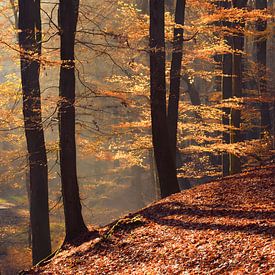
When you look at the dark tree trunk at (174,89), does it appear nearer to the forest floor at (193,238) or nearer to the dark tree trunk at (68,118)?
the forest floor at (193,238)

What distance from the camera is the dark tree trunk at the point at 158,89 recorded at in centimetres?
1138

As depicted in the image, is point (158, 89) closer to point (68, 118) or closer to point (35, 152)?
point (68, 118)

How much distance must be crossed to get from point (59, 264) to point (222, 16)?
8215mm

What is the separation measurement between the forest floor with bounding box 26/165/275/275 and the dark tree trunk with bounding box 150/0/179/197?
1200mm

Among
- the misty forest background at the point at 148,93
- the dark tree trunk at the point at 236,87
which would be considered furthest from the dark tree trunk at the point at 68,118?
the dark tree trunk at the point at 236,87

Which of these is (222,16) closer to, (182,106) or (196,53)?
(196,53)

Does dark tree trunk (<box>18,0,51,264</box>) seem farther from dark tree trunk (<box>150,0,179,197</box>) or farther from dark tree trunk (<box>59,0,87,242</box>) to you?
dark tree trunk (<box>150,0,179,197</box>)

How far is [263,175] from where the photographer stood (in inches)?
446

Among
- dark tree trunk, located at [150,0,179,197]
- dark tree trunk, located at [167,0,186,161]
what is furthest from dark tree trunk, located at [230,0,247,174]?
dark tree trunk, located at [150,0,179,197]

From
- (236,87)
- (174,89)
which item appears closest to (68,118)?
(174,89)

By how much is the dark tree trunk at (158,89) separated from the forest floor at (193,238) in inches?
47.2

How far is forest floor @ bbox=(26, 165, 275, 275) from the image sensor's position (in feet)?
20.8

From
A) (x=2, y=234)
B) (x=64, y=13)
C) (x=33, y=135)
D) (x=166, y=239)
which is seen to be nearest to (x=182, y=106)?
(x=33, y=135)

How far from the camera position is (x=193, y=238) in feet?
24.9
